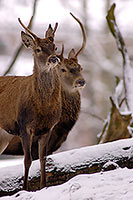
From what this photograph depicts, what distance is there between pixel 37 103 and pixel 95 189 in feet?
5.35

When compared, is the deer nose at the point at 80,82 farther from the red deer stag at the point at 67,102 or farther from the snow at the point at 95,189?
the snow at the point at 95,189

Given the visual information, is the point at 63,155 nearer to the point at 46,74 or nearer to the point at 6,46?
the point at 46,74

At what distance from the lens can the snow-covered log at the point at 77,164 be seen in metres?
5.47

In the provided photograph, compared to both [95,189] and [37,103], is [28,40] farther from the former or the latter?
[95,189]

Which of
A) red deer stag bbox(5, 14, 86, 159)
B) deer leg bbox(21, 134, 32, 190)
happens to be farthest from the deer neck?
red deer stag bbox(5, 14, 86, 159)

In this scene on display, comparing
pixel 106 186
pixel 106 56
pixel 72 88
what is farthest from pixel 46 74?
pixel 106 56

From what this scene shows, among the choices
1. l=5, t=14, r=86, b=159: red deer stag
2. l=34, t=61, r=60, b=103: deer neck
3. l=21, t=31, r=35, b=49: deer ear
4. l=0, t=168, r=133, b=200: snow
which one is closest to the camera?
l=0, t=168, r=133, b=200: snow

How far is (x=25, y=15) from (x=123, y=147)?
9.34 m

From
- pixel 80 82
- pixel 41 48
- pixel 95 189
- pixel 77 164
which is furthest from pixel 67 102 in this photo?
pixel 95 189

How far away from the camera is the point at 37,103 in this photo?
5.38 m

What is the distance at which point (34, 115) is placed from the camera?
532 centimetres

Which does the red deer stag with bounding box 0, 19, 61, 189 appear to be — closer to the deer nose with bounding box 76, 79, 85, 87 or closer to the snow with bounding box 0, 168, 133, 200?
the deer nose with bounding box 76, 79, 85, 87

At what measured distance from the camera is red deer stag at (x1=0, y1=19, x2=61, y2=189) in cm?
534

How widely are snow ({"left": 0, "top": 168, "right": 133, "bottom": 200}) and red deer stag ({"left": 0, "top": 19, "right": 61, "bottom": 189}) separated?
3.65 feet
